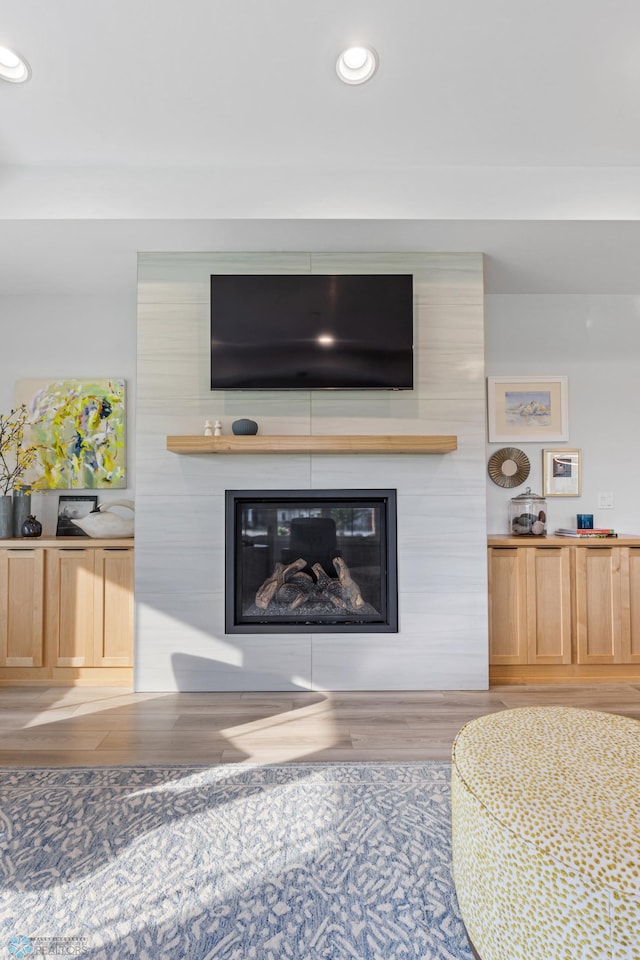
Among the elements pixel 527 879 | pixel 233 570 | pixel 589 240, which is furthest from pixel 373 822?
pixel 589 240

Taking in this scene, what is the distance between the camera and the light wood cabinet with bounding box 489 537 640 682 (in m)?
3.23

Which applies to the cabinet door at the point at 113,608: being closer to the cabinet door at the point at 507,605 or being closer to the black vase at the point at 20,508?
the black vase at the point at 20,508

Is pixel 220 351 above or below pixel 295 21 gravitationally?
below

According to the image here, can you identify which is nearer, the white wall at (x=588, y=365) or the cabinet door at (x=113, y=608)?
the cabinet door at (x=113, y=608)

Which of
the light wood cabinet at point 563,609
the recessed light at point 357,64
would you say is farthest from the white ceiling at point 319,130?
the light wood cabinet at point 563,609

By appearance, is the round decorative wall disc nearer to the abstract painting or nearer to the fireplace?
the fireplace

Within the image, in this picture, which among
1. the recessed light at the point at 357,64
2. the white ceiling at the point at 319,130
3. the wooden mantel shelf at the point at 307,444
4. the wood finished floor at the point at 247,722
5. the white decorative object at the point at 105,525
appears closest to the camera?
the white ceiling at the point at 319,130

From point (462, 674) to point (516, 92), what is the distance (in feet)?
8.99

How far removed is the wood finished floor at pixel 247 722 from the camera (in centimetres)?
230

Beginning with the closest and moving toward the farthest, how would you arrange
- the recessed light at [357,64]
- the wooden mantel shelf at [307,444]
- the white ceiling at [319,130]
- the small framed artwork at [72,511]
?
1. the white ceiling at [319,130]
2. the recessed light at [357,64]
3. the wooden mantel shelf at [307,444]
4. the small framed artwork at [72,511]

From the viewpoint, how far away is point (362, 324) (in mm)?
3072

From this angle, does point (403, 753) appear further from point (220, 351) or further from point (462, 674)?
point (220, 351)

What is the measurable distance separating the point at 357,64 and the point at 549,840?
2474mm

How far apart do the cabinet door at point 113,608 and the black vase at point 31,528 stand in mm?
506
